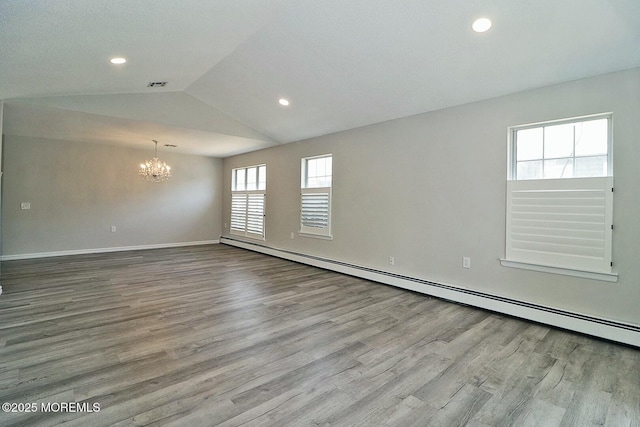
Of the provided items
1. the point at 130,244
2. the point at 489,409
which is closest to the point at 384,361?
the point at 489,409

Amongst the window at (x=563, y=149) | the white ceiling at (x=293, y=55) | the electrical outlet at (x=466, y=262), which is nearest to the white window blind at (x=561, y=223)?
the window at (x=563, y=149)

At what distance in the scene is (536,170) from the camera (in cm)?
332

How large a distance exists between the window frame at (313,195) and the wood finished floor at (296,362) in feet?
5.73

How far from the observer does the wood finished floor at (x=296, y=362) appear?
1.79 m

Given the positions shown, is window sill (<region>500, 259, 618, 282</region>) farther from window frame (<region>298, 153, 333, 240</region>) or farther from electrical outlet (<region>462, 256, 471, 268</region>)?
window frame (<region>298, 153, 333, 240</region>)

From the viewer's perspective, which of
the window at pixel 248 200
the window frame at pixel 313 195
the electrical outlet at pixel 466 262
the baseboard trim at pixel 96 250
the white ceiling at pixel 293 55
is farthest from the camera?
the window at pixel 248 200

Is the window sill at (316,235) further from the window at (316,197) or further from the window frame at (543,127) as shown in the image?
the window frame at (543,127)

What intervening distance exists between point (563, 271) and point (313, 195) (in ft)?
13.0

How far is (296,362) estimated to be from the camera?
2332mm

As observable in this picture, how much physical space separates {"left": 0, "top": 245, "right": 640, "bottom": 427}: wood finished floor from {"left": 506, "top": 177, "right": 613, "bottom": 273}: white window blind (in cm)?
73

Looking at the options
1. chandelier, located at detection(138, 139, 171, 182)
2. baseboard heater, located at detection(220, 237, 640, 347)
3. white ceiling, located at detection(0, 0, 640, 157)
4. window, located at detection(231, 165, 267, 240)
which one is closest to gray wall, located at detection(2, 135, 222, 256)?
chandelier, located at detection(138, 139, 171, 182)

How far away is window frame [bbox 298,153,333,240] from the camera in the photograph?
5595 millimetres

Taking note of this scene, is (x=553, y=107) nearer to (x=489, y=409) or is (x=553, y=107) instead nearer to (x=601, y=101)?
(x=601, y=101)

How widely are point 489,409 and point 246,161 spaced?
7159 millimetres
